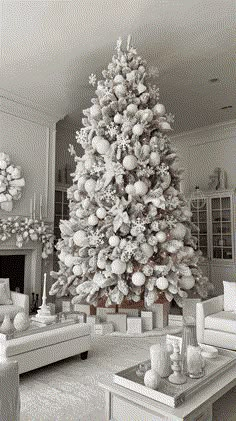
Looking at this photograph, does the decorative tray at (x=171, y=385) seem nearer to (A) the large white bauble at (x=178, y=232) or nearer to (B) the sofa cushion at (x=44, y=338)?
(B) the sofa cushion at (x=44, y=338)

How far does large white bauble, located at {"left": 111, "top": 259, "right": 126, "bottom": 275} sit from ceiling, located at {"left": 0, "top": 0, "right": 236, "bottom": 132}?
2.73 meters

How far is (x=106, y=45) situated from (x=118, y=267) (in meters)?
2.80

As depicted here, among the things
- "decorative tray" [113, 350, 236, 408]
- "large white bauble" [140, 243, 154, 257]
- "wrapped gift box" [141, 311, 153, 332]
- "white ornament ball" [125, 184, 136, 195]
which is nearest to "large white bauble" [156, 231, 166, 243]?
"large white bauble" [140, 243, 154, 257]

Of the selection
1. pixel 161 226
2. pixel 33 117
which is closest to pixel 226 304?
pixel 161 226

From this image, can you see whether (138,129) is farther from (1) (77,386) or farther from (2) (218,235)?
(2) (218,235)

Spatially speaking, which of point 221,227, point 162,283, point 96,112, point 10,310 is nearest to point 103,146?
point 96,112

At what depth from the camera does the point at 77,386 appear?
2729mm

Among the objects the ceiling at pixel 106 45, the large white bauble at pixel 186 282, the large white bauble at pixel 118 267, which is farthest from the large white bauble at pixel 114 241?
the ceiling at pixel 106 45

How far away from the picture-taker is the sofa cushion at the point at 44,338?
2.77 m

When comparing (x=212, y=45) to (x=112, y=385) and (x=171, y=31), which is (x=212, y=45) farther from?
(x=112, y=385)

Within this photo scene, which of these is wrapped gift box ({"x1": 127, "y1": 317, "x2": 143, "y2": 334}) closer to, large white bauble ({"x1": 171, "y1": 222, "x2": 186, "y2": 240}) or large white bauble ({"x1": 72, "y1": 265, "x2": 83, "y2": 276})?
large white bauble ({"x1": 72, "y1": 265, "x2": 83, "y2": 276})

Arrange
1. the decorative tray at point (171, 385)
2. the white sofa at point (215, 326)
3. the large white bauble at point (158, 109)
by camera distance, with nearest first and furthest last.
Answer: the decorative tray at point (171, 385)
the white sofa at point (215, 326)
the large white bauble at point (158, 109)

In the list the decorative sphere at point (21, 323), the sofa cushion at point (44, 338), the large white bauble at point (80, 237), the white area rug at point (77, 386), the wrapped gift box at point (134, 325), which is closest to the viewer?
the white area rug at point (77, 386)

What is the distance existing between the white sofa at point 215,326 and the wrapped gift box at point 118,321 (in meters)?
1.05
